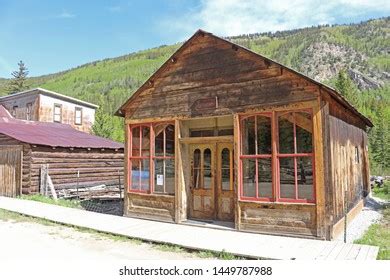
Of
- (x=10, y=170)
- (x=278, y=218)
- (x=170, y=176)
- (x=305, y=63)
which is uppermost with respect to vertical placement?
(x=305, y=63)

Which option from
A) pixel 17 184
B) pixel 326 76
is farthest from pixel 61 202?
pixel 326 76

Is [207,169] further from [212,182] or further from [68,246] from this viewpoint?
[68,246]

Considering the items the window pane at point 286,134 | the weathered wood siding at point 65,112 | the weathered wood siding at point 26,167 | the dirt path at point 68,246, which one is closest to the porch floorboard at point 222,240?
the dirt path at point 68,246

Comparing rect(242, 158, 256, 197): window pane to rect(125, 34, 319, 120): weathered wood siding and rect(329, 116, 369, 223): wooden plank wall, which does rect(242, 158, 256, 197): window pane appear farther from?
rect(329, 116, 369, 223): wooden plank wall

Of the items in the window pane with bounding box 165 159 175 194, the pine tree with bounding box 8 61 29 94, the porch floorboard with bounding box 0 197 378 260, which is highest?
the pine tree with bounding box 8 61 29 94

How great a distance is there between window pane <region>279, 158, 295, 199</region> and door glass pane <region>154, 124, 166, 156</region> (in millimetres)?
4068

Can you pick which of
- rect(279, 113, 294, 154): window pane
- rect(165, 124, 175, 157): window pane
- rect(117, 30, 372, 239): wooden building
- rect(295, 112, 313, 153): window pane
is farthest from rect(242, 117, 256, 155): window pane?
rect(165, 124, 175, 157): window pane

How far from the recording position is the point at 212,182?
1050cm

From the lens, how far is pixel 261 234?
343 inches

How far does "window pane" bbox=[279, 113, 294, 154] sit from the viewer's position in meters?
8.59

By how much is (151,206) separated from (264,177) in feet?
13.3

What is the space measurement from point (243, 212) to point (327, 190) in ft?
7.29

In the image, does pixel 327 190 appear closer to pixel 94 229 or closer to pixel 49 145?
pixel 94 229

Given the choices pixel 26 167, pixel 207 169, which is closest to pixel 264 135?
pixel 207 169
